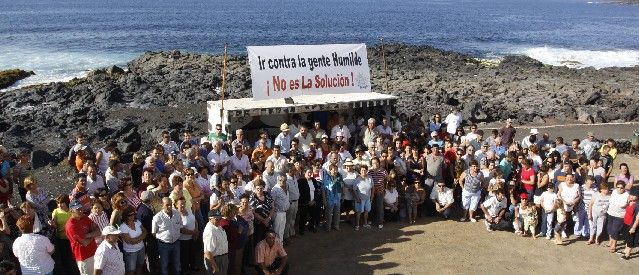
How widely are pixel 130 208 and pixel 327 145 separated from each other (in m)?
6.78

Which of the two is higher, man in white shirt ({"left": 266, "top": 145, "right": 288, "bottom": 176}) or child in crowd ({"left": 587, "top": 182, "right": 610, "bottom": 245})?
man in white shirt ({"left": 266, "top": 145, "right": 288, "bottom": 176})

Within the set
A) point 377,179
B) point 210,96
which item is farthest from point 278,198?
point 210,96

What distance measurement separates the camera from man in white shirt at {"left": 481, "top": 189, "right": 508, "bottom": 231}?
13.4 meters

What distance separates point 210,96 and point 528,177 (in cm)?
2271

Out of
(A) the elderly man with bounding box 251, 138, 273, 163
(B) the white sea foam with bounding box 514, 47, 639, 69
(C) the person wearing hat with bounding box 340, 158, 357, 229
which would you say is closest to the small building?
(A) the elderly man with bounding box 251, 138, 273, 163

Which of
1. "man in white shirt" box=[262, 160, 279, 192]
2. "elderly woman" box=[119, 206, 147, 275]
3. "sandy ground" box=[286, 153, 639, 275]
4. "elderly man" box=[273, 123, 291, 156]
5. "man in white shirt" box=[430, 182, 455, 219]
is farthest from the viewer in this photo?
"elderly man" box=[273, 123, 291, 156]

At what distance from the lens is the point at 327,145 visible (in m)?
15.5

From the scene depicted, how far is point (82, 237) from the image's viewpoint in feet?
30.5

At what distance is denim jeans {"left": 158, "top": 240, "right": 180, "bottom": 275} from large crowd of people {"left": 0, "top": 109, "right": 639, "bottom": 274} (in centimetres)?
2

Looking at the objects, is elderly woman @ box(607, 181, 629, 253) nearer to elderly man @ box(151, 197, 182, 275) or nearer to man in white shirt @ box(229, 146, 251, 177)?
man in white shirt @ box(229, 146, 251, 177)

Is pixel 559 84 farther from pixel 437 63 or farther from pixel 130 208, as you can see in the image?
pixel 130 208

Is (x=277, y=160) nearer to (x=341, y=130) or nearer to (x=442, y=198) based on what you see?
(x=341, y=130)

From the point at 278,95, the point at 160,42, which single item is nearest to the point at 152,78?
the point at 278,95

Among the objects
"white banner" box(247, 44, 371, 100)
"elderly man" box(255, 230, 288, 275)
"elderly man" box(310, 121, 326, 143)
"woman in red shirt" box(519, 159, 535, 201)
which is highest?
"white banner" box(247, 44, 371, 100)
